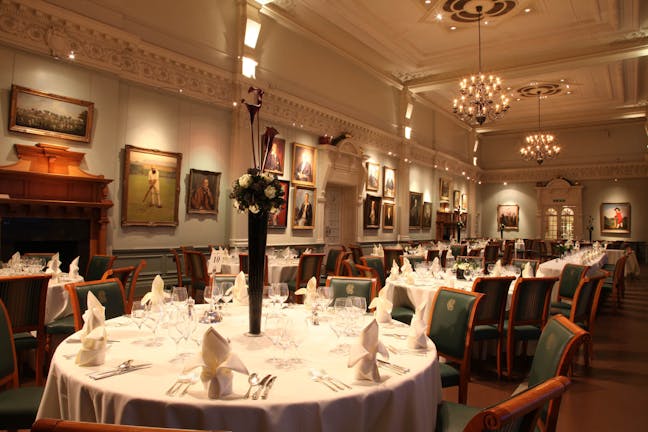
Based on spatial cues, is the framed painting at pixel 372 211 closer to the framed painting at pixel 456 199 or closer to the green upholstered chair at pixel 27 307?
the framed painting at pixel 456 199

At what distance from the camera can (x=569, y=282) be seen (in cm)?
598

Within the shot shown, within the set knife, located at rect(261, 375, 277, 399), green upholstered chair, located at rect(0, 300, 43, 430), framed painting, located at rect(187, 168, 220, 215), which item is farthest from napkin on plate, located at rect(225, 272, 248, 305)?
framed painting, located at rect(187, 168, 220, 215)

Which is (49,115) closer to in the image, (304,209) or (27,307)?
(27,307)

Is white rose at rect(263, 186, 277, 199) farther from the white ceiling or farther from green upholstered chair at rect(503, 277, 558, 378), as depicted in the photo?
the white ceiling

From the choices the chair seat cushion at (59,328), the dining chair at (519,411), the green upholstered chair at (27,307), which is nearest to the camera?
the dining chair at (519,411)

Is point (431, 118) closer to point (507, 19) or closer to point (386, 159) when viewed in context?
point (386, 159)

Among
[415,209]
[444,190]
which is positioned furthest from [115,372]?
[444,190]

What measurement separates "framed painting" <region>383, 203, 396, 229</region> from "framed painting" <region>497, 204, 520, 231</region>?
870cm

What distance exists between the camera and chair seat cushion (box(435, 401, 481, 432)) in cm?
210

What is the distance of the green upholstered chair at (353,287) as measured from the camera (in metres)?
3.73

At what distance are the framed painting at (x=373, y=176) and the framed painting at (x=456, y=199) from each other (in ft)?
19.1

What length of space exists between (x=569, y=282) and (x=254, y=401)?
5.74 metres

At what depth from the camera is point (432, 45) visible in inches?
434

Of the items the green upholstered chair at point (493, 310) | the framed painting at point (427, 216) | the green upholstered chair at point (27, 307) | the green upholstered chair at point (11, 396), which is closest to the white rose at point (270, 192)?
the green upholstered chair at point (11, 396)
